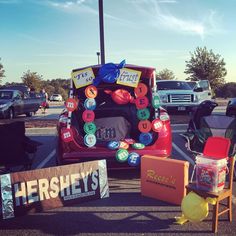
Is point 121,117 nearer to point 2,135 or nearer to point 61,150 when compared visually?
point 61,150

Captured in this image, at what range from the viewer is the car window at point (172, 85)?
16797mm

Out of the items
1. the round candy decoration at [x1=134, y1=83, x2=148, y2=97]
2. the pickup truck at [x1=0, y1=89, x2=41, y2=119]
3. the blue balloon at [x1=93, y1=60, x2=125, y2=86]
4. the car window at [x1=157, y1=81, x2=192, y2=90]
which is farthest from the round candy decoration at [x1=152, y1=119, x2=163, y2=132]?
the pickup truck at [x1=0, y1=89, x2=41, y2=119]

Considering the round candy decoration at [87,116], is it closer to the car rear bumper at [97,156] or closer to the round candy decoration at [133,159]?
the car rear bumper at [97,156]

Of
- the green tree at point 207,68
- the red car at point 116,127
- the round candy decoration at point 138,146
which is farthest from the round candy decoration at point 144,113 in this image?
the green tree at point 207,68

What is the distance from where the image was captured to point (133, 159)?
16.7 ft

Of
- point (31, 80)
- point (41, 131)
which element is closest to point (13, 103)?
point (41, 131)

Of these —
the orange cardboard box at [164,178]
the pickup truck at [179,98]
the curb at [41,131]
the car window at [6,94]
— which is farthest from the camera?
the car window at [6,94]

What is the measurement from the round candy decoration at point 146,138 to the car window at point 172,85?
11.7 m

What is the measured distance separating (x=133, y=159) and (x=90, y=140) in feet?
2.47

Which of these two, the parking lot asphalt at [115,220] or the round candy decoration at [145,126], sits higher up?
the round candy decoration at [145,126]

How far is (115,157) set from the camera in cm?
506

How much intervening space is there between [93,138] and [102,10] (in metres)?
7.66

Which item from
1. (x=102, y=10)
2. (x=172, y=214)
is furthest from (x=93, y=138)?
(x=102, y=10)

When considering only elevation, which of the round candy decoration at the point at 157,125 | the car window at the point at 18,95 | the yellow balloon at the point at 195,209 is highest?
the car window at the point at 18,95
